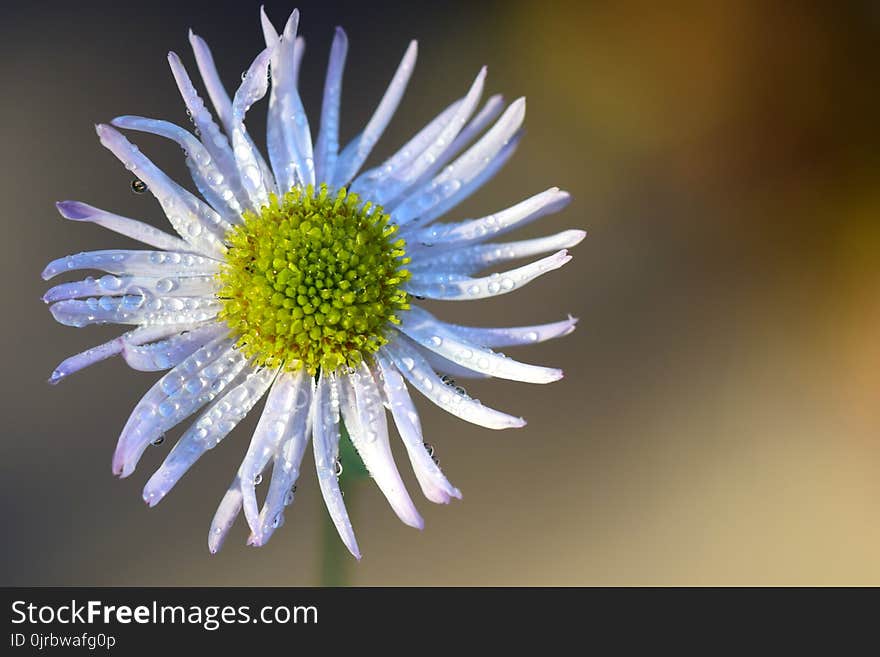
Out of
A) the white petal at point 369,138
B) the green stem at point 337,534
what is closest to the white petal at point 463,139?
the white petal at point 369,138

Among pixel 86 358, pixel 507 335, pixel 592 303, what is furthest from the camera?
pixel 592 303

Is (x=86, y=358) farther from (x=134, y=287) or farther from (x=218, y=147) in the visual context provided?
(x=218, y=147)

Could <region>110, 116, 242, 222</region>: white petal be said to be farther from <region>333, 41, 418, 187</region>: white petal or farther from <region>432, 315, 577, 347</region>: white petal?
<region>432, 315, 577, 347</region>: white petal

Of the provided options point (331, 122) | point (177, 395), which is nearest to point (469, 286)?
point (331, 122)

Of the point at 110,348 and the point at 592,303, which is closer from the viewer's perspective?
the point at 110,348

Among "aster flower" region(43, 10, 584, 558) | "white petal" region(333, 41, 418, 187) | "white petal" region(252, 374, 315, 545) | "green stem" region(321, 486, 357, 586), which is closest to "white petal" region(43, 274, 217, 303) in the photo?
"aster flower" region(43, 10, 584, 558)

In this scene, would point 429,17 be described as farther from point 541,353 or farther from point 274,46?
point 274,46
